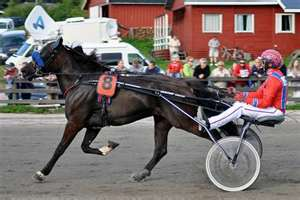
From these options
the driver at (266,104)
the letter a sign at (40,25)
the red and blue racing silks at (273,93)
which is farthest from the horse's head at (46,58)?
the letter a sign at (40,25)

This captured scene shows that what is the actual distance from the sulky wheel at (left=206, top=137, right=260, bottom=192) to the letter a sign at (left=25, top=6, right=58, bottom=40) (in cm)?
1499

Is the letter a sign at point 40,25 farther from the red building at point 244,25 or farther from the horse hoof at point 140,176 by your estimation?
the red building at point 244,25

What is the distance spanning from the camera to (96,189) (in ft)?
29.4

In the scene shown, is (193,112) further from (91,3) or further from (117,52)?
(91,3)

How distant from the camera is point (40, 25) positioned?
2409 cm

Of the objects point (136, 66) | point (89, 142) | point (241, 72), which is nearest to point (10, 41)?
point (136, 66)

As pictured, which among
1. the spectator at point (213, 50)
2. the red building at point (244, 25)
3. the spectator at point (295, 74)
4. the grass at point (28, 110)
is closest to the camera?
the grass at point (28, 110)

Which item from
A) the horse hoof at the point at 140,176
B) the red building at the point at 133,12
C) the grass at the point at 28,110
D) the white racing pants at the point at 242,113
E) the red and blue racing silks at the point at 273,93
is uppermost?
the red building at the point at 133,12

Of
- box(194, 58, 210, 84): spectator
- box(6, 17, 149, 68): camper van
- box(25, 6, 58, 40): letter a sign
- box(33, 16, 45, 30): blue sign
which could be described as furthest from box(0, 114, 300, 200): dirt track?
box(33, 16, 45, 30): blue sign

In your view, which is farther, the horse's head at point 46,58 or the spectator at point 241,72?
the spectator at point 241,72

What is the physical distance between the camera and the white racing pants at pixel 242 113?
889 centimetres

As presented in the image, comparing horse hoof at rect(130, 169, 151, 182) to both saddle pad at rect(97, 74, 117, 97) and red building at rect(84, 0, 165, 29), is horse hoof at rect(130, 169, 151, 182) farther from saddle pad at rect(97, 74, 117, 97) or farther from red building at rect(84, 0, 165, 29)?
red building at rect(84, 0, 165, 29)

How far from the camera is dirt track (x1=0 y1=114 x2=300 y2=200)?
8.74m

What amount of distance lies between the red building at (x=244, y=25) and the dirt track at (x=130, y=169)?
2694 centimetres
